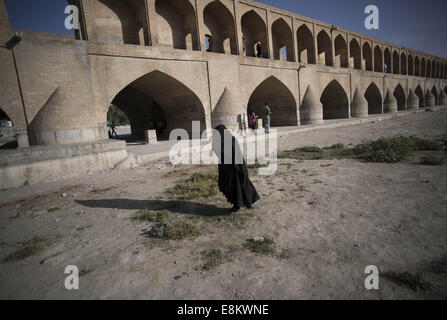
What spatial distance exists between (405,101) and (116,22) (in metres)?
34.5

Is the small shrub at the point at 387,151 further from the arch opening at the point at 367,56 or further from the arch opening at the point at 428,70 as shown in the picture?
the arch opening at the point at 428,70

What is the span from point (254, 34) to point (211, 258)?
18.1 m

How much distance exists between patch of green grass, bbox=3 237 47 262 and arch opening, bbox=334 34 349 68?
2555cm

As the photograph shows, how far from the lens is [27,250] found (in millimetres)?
2686

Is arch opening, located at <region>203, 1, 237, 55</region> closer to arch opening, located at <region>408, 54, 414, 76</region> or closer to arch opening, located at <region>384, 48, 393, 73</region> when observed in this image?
arch opening, located at <region>384, 48, 393, 73</region>

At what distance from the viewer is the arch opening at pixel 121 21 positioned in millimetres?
11273

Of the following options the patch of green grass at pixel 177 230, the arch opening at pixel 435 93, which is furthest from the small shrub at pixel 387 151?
the arch opening at pixel 435 93

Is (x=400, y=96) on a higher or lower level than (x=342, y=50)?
lower

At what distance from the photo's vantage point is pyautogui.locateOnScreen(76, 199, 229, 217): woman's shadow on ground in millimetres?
3681

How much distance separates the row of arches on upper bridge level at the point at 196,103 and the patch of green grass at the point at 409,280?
1137 cm

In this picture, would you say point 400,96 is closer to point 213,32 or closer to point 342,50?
point 342,50

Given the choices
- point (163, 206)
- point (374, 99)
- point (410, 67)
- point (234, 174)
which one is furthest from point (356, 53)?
point (163, 206)

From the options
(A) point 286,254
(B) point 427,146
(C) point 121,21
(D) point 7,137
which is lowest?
(A) point 286,254
